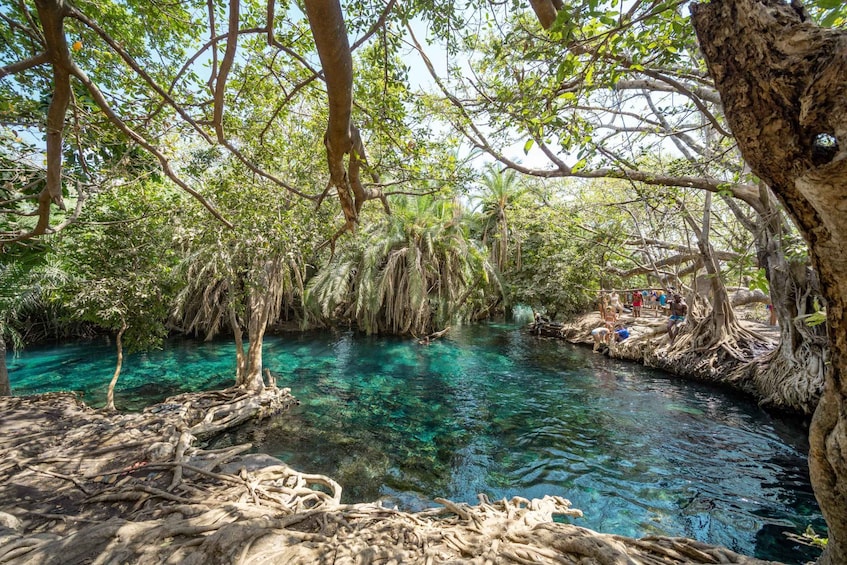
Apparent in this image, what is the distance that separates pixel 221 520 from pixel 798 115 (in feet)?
13.8

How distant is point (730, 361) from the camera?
402 inches

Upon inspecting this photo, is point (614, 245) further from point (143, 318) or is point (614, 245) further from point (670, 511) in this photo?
point (143, 318)

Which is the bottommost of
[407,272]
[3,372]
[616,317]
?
[3,372]

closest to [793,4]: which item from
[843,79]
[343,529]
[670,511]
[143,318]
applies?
[843,79]

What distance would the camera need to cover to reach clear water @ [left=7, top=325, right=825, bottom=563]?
199 inches

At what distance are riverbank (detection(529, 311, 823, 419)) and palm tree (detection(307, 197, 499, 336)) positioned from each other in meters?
6.66

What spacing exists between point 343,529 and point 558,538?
1697 millimetres

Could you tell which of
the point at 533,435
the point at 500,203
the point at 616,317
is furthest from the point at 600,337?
the point at 500,203

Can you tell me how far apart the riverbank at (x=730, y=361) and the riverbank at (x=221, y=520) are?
7.22 metres

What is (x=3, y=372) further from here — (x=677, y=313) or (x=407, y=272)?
(x=677, y=313)

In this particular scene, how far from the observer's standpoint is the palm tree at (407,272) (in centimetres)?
1645

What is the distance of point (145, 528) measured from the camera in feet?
8.75

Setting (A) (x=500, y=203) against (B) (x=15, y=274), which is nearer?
(B) (x=15, y=274)

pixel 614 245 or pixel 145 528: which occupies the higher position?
pixel 614 245
